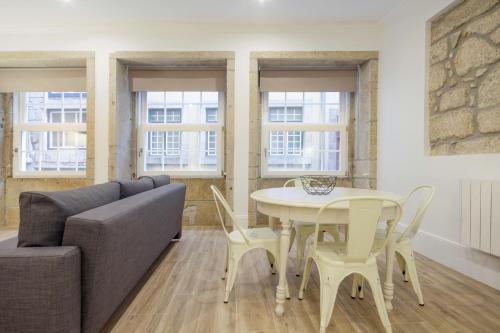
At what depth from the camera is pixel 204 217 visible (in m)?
4.15

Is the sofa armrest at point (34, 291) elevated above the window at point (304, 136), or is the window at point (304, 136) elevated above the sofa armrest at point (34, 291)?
the window at point (304, 136)

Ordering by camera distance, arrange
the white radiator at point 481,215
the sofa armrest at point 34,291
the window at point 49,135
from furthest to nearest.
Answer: the window at point 49,135 → the white radiator at point 481,215 → the sofa armrest at point 34,291

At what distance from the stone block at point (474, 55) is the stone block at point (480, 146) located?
0.61 m

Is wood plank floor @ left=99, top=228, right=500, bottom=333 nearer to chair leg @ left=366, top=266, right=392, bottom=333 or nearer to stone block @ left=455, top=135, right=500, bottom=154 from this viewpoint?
chair leg @ left=366, top=266, right=392, bottom=333

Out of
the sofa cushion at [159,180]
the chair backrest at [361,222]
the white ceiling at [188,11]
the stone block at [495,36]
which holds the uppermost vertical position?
the white ceiling at [188,11]

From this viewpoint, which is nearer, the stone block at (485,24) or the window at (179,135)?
the stone block at (485,24)

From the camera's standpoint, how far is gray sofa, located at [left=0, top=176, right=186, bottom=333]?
109cm

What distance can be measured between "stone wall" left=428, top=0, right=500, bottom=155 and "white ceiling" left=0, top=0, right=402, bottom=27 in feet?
3.13

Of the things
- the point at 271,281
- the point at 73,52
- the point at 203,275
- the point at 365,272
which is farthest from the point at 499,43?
the point at 73,52

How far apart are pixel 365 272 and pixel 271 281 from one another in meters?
0.89

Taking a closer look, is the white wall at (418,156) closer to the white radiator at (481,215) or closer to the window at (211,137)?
the white radiator at (481,215)

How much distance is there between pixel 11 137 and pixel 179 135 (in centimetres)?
259

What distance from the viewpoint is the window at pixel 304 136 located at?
421 cm

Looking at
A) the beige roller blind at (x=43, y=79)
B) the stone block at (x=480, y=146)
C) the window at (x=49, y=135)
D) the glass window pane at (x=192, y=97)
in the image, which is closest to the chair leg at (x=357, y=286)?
the stone block at (x=480, y=146)
